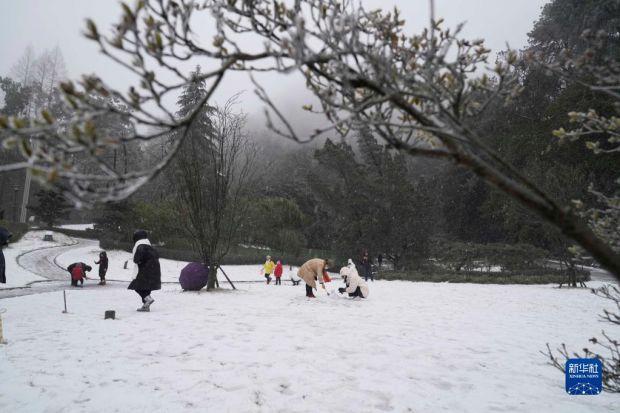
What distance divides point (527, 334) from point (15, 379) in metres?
7.92

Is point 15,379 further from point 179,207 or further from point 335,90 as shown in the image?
point 179,207

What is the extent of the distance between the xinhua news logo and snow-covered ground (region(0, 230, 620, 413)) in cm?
9

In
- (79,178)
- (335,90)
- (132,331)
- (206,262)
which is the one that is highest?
(335,90)

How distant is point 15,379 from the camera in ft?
13.0

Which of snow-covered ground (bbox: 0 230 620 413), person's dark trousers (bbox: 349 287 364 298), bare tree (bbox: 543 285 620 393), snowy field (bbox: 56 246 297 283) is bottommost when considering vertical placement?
snowy field (bbox: 56 246 297 283)

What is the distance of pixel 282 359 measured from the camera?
16.3 feet

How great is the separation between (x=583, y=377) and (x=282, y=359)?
351cm

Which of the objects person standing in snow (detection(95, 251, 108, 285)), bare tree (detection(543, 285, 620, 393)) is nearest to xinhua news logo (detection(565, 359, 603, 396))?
bare tree (detection(543, 285, 620, 393))

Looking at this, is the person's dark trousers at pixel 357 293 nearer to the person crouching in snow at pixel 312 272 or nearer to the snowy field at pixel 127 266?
the person crouching in snow at pixel 312 272

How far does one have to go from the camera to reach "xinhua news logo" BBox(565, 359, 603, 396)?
3.96 m

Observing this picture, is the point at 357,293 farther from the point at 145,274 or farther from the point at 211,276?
the point at 145,274

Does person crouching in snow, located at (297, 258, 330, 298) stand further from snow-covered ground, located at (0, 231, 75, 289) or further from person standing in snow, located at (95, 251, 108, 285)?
snow-covered ground, located at (0, 231, 75, 289)

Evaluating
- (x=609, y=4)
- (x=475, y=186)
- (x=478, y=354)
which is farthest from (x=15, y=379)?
(x=475, y=186)

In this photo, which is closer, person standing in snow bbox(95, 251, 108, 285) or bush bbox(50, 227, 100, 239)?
person standing in snow bbox(95, 251, 108, 285)
